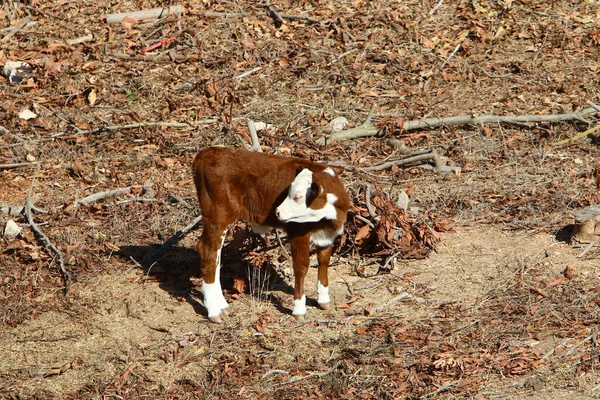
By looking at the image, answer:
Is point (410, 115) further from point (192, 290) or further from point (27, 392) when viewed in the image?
point (27, 392)

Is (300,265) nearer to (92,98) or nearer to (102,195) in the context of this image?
(102,195)

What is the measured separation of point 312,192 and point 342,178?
3028 millimetres

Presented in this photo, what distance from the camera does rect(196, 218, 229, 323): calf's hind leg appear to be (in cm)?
865

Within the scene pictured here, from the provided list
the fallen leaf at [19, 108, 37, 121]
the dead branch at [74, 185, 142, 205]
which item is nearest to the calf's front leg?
the dead branch at [74, 185, 142, 205]

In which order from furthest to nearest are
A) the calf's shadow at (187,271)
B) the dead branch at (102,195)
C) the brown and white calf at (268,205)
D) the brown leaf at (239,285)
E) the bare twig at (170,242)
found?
1. the dead branch at (102,195)
2. the bare twig at (170,242)
3. the calf's shadow at (187,271)
4. the brown leaf at (239,285)
5. the brown and white calf at (268,205)

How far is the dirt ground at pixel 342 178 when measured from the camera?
7957 mm

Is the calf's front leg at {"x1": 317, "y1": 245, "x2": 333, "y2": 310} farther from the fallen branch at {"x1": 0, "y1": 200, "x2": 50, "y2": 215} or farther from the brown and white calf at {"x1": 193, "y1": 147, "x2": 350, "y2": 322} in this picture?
the fallen branch at {"x1": 0, "y1": 200, "x2": 50, "y2": 215}

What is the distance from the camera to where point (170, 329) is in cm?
869

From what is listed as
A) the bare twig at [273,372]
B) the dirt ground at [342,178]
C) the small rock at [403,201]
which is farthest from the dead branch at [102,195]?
the bare twig at [273,372]

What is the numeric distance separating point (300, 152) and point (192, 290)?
321cm

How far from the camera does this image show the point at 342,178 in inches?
435

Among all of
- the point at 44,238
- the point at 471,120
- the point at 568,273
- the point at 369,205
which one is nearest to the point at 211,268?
the point at 369,205

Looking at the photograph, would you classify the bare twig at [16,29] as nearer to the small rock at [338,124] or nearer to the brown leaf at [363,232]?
the small rock at [338,124]

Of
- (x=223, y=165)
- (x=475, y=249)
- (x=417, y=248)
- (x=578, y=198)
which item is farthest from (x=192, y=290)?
(x=578, y=198)
